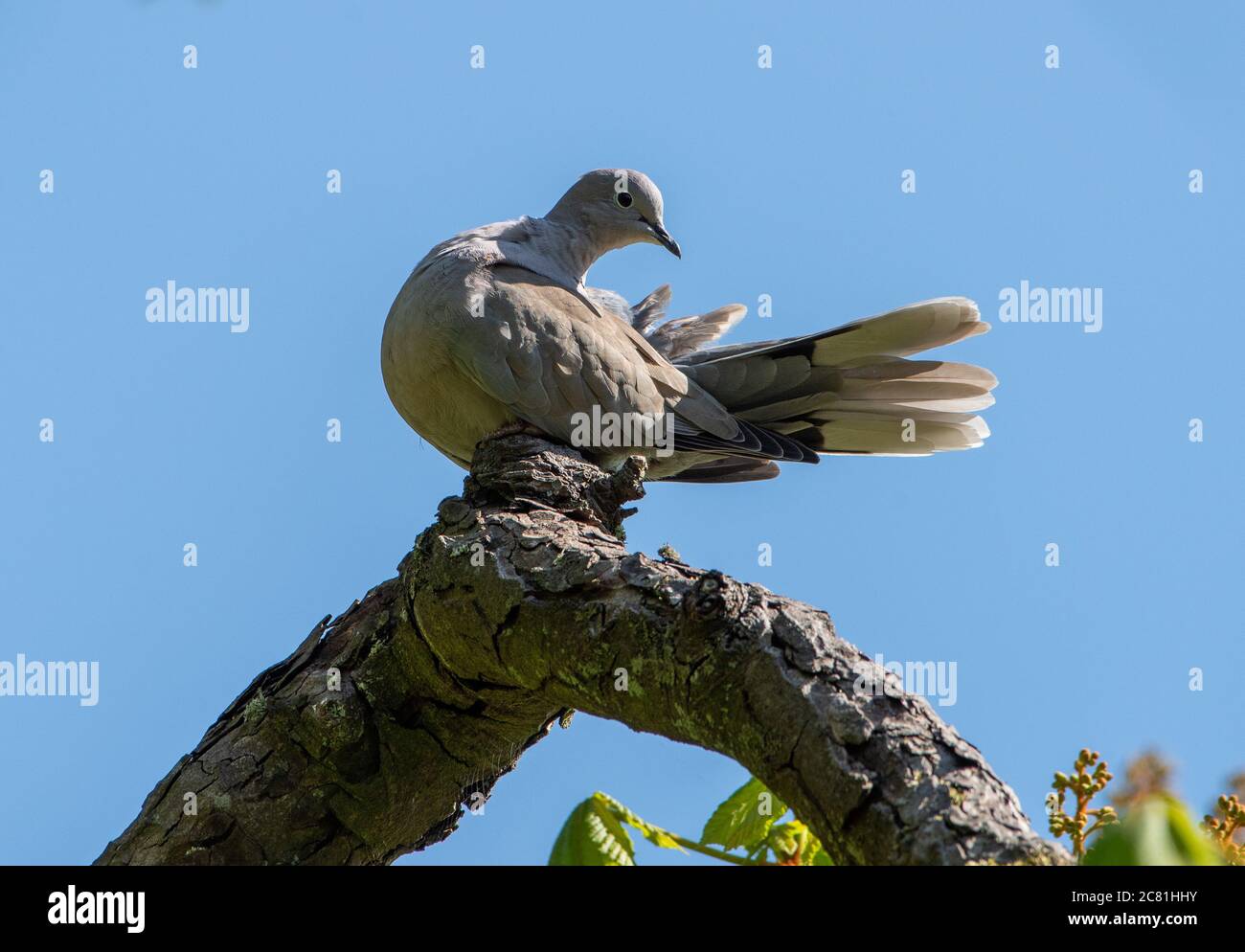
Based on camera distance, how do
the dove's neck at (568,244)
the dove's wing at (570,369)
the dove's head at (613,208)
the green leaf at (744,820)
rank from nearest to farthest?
the green leaf at (744,820), the dove's wing at (570,369), the dove's neck at (568,244), the dove's head at (613,208)

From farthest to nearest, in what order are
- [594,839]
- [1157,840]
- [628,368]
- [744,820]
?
1. [628,368]
2. [744,820]
3. [594,839]
4. [1157,840]

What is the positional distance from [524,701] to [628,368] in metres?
2.09

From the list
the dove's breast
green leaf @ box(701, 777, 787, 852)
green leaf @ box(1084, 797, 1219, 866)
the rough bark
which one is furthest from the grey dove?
green leaf @ box(1084, 797, 1219, 866)

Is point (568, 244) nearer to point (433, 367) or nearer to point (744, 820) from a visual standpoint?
point (433, 367)

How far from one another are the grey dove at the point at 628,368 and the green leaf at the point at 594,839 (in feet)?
8.75

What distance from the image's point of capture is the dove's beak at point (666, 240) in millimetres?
6732

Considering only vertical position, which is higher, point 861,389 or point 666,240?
point 666,240

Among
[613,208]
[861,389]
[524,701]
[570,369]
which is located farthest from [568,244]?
[524,701]

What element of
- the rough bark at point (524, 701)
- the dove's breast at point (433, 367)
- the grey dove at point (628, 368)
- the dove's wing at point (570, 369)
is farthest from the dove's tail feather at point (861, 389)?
the rough bark at point (524, 701)

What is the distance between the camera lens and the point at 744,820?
2816 mm

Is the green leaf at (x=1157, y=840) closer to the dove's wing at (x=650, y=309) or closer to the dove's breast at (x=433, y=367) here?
the dove's breast at (x=433, y=367)
